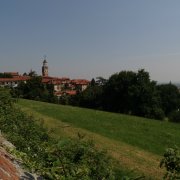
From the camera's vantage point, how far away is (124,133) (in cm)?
3036

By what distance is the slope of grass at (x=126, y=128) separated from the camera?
2758cm

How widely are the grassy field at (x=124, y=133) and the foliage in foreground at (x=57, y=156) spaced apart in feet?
27.0

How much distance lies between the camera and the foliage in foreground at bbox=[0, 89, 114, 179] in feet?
15.5

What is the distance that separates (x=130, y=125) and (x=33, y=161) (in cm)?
2882

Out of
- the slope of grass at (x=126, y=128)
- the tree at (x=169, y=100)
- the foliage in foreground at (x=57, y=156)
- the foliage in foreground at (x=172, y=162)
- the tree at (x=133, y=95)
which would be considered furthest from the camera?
the tree at (x=169, y=100)

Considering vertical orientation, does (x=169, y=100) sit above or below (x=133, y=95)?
below

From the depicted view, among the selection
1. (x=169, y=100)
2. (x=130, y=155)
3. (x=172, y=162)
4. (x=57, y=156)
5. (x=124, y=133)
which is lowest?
(x=169, y=100)

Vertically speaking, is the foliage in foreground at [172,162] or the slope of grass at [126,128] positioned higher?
the foliage in foreground at [172,162]

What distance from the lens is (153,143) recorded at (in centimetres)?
2752

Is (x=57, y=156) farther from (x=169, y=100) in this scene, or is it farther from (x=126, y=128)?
(x=169, y=100)

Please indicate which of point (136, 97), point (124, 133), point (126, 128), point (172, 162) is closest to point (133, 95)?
point (136, 97)

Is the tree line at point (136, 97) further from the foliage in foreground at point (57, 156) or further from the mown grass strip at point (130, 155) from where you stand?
the foliage in foreground at point (57, 156)

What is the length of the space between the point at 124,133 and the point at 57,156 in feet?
84.7

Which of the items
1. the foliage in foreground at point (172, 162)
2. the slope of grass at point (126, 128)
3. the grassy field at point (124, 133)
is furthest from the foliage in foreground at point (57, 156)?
the slope of grass at point (126, 128)
